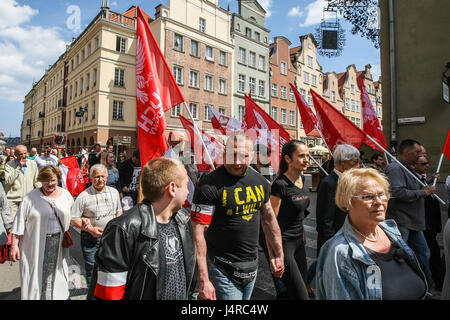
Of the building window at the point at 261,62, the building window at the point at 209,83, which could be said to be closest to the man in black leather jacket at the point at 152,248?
the building window at the point at 209,83

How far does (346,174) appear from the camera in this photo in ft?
6.41

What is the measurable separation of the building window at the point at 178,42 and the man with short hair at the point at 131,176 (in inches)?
891

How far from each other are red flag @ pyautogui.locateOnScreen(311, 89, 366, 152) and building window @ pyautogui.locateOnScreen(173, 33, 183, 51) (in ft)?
76.6

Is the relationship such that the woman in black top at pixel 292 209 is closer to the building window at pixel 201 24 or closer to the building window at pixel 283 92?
the building window at pixel 201 24

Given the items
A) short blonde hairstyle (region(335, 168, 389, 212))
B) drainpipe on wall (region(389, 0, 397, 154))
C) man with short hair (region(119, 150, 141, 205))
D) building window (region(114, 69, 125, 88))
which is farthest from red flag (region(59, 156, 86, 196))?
building window (region(114, 69, 125, 88))

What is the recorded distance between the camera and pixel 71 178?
6.87 meters

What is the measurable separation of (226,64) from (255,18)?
7.62 meters

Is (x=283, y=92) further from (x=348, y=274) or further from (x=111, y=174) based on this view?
(x=348, y=274)

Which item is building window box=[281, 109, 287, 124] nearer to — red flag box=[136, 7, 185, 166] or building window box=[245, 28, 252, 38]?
building window box=[245, 28, 252, 38]

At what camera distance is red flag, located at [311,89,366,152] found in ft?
16.8

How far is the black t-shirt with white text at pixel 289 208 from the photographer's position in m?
3.14

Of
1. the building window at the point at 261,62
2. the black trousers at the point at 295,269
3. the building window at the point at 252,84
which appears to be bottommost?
the black trousers at the point at 295,269

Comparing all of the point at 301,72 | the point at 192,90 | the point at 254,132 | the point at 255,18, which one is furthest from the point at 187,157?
the point at 301,72

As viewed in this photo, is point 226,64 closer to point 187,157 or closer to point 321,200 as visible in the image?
point 187,157
